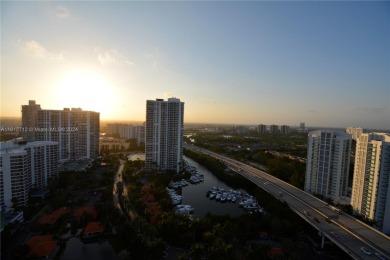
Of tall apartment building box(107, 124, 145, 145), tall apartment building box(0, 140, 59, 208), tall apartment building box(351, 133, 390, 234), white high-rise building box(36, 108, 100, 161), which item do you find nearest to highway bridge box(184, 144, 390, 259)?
tall apartment building box(351, 133, 390, 234)

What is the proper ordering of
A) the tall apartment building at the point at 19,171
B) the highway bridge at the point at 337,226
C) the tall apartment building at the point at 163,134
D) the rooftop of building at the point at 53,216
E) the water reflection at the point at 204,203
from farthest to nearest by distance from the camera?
the tall apartment building at the point at 163,134 < the water reflection at the point at 204,203 < the tall apartment building at the point at 19,171 < the rooftop of building at the point at 53,216 < the highway bridge at the point at 337,226

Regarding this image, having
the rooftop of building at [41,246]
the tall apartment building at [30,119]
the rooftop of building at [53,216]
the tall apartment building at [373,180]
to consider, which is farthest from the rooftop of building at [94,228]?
the tall apartment building at [30,119]

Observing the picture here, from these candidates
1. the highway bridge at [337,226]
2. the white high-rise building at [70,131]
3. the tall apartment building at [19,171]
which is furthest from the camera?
the white high-rise building at [70,131]

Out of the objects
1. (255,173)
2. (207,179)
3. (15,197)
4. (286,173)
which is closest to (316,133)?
(286,173)

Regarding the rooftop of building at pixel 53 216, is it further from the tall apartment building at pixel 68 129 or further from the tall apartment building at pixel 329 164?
the tall apartment building at pixel 329 164

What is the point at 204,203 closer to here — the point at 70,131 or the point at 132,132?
the point at 70,131

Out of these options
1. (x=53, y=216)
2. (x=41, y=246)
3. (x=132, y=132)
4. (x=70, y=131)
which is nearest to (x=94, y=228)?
(x=41, y=246)

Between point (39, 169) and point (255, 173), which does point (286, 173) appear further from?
point (39, 169)
